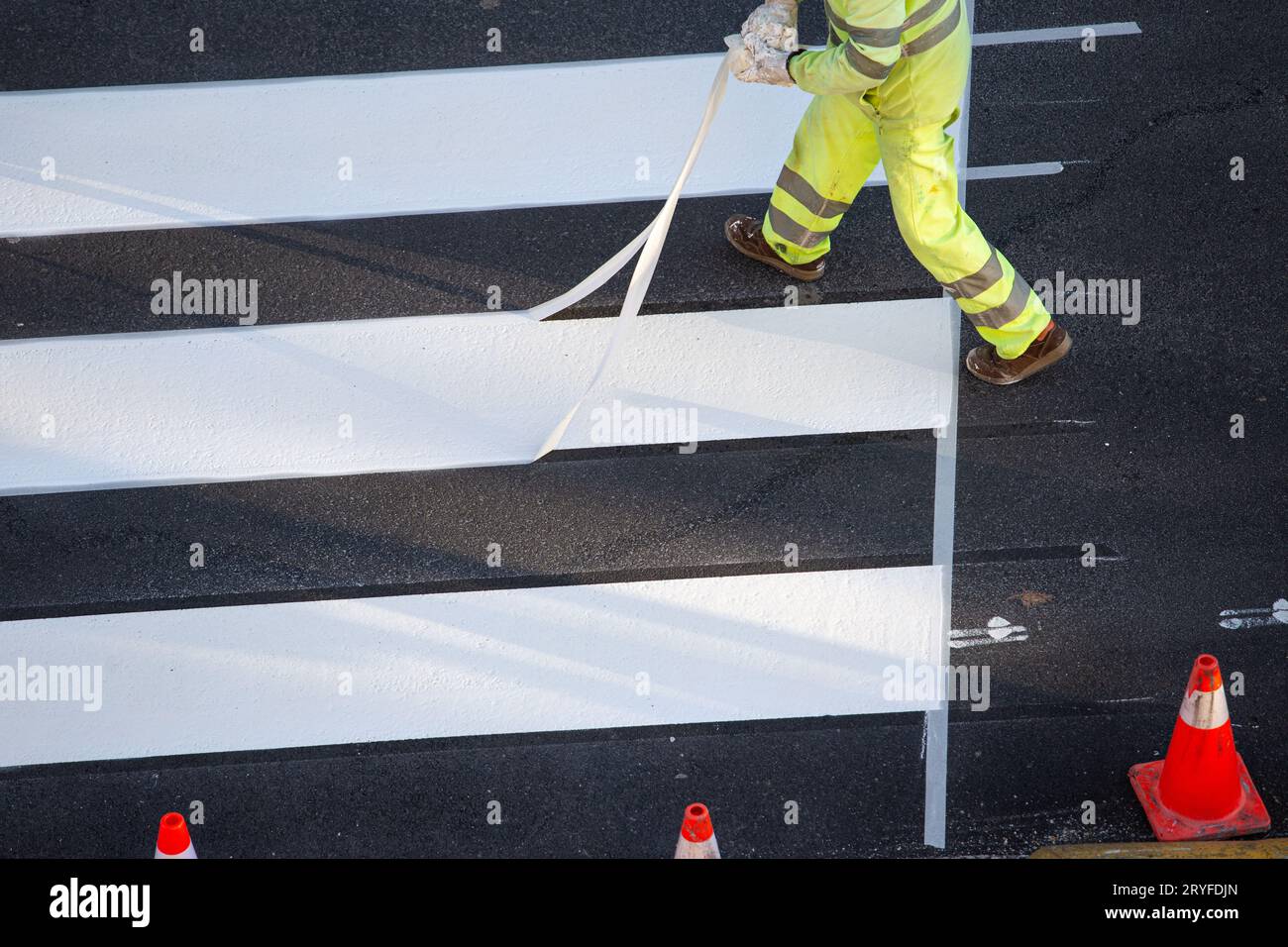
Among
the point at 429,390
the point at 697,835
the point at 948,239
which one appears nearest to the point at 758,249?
the point at 948,239

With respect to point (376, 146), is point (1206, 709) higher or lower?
lower

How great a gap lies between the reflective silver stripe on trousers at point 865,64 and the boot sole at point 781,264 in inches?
49.7

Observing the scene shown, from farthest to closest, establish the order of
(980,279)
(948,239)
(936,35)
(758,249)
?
(758,249) → (980,279) → (948,239) → (936,35)

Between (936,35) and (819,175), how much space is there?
2.74 feet

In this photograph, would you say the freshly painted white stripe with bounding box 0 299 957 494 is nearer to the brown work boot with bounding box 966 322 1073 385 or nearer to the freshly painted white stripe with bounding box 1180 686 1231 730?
the brown work boot with bounding box 966 322 1073 385

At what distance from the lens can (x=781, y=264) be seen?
627cm

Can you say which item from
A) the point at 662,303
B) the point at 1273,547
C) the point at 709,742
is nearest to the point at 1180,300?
the point at 1273,547

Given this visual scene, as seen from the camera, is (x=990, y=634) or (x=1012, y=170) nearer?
(x=990, y=634)

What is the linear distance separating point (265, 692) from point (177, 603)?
53 cm

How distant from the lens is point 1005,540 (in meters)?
5.94

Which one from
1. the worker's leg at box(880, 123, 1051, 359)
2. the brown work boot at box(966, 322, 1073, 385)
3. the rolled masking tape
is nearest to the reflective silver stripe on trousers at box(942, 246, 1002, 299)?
→ the worker's leg at box(880, 123, 1051, 359)

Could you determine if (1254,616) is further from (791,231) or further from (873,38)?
(873,38)

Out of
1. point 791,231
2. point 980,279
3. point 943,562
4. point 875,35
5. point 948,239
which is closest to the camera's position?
point 875,35

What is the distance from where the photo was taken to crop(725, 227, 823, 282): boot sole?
626 cm
